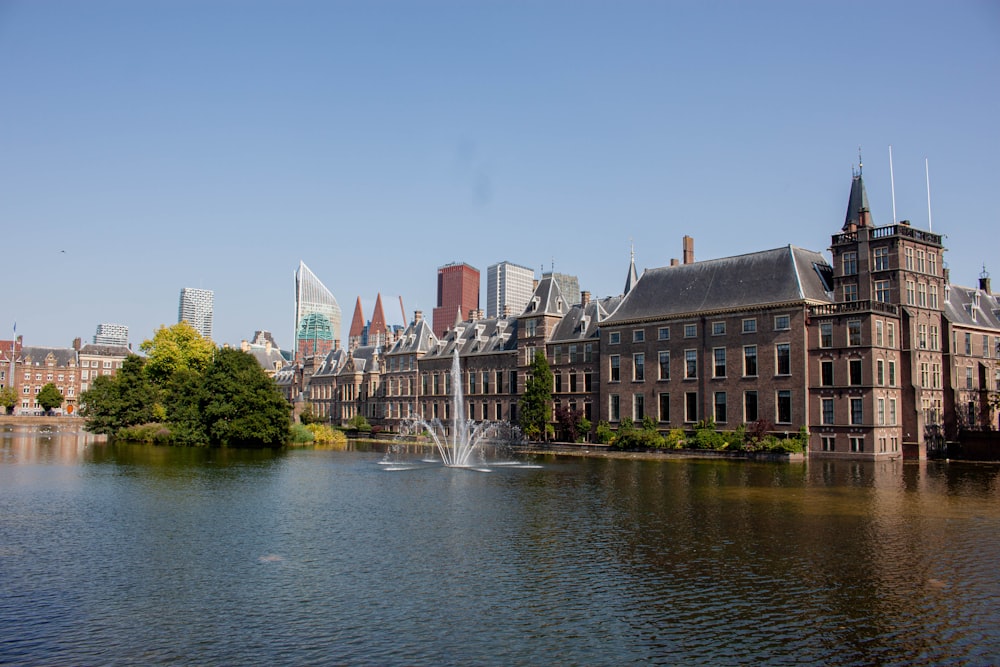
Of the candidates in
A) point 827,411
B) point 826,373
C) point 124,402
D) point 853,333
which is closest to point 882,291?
point 853,333

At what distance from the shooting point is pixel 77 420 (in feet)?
423

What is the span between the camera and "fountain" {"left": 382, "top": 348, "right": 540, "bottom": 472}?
55.1m

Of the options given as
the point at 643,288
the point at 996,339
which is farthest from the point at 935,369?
the point at 643,288

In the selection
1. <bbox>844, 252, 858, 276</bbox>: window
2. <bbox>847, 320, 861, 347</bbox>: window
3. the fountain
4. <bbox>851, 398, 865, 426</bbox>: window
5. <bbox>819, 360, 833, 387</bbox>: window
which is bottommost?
the fountain

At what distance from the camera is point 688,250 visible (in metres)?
74.3

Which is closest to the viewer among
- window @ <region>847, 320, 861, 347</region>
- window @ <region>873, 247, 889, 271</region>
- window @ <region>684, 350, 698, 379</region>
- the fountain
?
the fountain

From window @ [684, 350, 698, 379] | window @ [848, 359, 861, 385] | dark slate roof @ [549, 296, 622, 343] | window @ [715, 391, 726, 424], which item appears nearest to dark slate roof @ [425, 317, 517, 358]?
dark slate roof @ [549, 296, 622, 343]

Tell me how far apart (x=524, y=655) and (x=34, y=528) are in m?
19.5

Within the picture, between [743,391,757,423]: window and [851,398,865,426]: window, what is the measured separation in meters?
7.36

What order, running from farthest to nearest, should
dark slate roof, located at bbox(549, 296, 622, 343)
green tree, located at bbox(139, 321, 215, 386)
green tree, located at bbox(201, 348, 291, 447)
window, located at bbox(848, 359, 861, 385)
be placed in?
green tree, located at bbox(139, 321, 215, 386) < dark slate roof, located at bbox(549, 296, 622, 343) < green tree, located at bbox(201, 348, 291, 447) < window, located at bbox(848, 359, 861, 385)

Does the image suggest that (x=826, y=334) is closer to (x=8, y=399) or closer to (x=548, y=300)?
(x=548, y=300)

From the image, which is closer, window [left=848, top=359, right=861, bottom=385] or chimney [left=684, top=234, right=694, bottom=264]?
window [left=848, top=359, right=861, bottom=385]

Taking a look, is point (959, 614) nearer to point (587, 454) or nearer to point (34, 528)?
point (34, 528)

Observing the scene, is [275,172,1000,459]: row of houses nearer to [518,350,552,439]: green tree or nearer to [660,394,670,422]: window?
[660,394,670,422]: window
